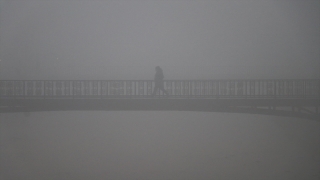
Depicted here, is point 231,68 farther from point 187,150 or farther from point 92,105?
point 92,105

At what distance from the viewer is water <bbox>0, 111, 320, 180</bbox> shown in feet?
8.46

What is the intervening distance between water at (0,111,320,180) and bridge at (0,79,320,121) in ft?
0.64

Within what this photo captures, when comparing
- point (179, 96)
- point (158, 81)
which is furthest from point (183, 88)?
point (158, 81)

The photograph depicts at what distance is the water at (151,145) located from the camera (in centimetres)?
258

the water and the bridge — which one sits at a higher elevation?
the bridge

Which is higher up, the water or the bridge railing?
the bridge railing

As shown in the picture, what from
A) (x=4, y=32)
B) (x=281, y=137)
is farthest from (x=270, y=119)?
(x=4, y=32)

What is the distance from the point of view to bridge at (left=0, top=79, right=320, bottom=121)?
8.02ft

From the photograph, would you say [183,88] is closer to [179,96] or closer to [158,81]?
[179,96]

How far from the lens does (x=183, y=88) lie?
243 centimetres

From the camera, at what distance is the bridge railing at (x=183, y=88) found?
2.43 meters

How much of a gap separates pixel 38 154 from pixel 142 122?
122 cm

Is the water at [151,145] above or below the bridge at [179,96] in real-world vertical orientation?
below

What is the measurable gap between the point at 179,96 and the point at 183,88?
94 mm
